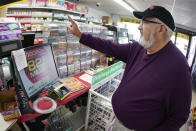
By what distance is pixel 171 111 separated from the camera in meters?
1.05

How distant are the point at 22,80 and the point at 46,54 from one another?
0.42m

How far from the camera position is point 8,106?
41.4 inches

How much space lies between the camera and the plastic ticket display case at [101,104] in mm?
1864

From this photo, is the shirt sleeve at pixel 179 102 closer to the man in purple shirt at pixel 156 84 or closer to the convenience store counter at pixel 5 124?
the man in purple shirt at pixel 156 84

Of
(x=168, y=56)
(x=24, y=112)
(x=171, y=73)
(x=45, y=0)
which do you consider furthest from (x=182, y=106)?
(x=45, y=0)

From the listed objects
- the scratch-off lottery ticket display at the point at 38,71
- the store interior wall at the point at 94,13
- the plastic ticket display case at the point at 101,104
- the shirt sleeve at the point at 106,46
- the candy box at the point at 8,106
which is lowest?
the plastic ticket display case at the point at 101,104

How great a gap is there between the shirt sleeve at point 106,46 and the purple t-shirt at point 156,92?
17 centimetres

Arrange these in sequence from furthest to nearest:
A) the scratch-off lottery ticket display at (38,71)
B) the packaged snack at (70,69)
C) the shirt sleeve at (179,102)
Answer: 1. the packaged snack at (70,69)
2. the scratch-off lottery ticket display at (38,71)
3. the shirt sleeve at (179,102)

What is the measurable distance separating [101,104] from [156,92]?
105 cm

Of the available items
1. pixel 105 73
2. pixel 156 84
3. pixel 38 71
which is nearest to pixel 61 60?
pixel 38 71

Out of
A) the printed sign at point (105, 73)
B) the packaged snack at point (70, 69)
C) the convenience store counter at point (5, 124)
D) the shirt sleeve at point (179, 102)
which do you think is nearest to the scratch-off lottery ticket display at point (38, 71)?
the convenience store counter at point (5, 124)

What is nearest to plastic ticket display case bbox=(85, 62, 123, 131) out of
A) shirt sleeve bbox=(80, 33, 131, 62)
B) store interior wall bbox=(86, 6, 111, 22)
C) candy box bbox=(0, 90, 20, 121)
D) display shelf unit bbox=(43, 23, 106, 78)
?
shirt sleeve bbox=(80, 33, 131, 62)

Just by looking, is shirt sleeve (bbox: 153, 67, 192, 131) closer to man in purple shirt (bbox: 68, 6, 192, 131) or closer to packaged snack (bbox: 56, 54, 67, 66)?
man in purple shirt (bbox: 68, 6, 192, 131)

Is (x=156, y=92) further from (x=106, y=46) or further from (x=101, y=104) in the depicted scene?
(x=101, y=104)
